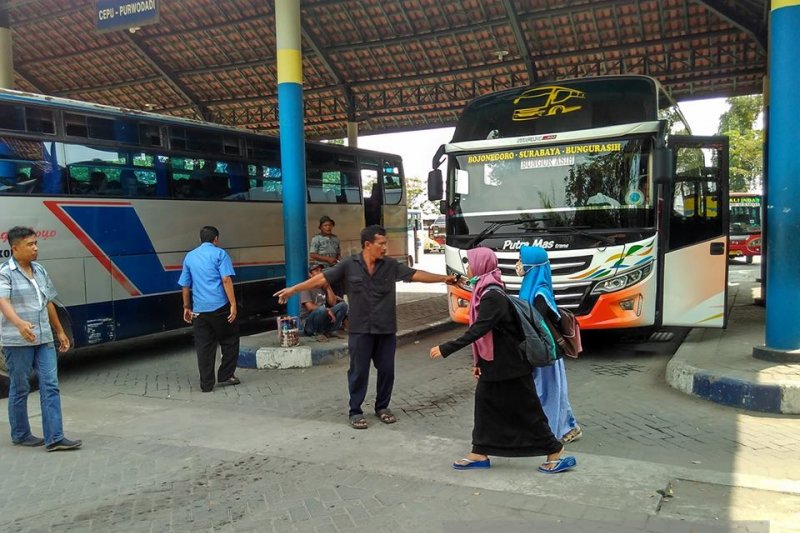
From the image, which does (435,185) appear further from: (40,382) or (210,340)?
(40,382)

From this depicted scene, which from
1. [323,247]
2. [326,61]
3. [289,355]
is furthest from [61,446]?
[326,61]

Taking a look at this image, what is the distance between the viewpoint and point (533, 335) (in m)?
4.13

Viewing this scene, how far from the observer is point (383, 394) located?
5.81 meters

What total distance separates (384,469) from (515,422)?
41.2 inches

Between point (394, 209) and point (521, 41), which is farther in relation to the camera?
point (394, 209)

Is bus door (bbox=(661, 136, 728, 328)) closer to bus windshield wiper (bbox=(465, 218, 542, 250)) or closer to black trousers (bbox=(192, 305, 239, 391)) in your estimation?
bus windshield wiper (bbox=(465, 218, 542, 250))

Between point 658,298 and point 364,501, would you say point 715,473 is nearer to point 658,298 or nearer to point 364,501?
point 364,501

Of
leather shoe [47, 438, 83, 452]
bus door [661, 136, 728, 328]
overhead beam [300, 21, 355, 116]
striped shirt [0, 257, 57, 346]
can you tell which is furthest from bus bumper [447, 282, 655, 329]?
overhead beam [300, 21, 355, 116]

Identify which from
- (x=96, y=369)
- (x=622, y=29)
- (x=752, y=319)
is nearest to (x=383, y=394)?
(x=96, y=369)

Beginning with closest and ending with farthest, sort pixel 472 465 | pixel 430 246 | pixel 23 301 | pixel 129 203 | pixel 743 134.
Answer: pixel 472 465 → pixel 23 301 → pixel 129 203 → pixel 743 134 → pixel 430 246

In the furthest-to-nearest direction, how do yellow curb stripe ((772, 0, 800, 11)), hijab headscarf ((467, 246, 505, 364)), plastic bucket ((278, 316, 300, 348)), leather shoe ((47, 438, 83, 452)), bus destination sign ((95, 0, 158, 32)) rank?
bus destination sign ((95, 0, 158, 32)), plastic bucket ((278, 316, 300, 348)), yellow curb stripe ((772, 0, 800, 11)), leather shoe ((47, 438, 83, 452)), hijab headscarf ((467, 246, 505, 364))

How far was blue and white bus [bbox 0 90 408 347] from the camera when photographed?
25.2 feet

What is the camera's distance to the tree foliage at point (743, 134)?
3409cm

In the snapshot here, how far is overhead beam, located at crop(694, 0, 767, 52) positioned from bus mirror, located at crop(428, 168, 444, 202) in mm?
7588
